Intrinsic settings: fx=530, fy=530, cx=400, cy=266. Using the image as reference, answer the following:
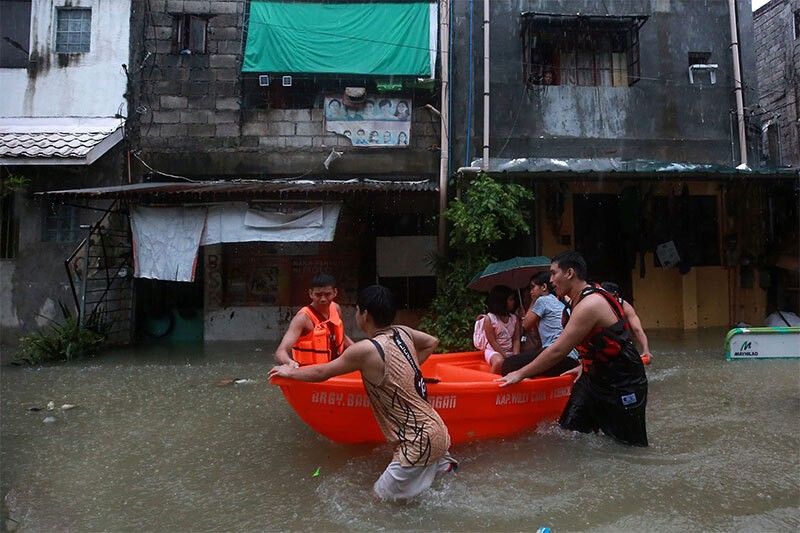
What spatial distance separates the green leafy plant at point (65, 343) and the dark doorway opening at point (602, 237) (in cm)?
947

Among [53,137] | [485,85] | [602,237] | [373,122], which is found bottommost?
[602,237]

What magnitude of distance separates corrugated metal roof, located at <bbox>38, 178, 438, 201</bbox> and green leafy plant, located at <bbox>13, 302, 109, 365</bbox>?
228 cm

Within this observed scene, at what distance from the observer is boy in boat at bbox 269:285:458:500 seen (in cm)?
304

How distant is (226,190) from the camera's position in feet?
28.8

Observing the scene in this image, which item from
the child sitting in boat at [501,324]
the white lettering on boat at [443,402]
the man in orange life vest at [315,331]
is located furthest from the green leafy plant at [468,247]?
the white lettering on boat at [443,402]

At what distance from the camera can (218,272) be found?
10.8 m

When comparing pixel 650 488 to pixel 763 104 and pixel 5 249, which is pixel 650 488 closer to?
pixel 5 249

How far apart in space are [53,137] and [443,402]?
9.35 meters

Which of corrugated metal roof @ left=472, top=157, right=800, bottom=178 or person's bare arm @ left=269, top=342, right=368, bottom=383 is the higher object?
corrugated metal roof @ left=472, top=157, right=800, bottom=178

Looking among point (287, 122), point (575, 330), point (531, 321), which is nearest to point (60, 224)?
point (287, 122)

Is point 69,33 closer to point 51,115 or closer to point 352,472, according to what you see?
point 51,115

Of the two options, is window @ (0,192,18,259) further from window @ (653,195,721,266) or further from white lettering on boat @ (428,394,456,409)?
Result: window @ (653,195,721,266)

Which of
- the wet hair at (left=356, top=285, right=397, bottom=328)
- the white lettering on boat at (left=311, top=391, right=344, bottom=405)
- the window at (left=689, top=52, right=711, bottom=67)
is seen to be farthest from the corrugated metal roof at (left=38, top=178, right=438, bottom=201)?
the window at (left=689, top=52, right=711, bottom=67)

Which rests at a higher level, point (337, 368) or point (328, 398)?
point (337, 368)
